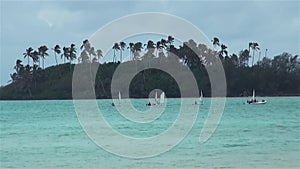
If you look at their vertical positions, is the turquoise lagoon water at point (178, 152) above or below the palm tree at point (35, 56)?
below

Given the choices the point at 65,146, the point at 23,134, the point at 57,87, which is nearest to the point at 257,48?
the point at 57,87

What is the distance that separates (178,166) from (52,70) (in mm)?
116079

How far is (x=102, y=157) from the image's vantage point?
2792cm

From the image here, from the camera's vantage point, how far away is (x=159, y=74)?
121 m

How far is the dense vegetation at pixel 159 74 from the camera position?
116 metres

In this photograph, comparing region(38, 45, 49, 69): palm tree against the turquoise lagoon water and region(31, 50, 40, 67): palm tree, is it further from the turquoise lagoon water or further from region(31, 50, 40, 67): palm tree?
the turquoise lagoon water

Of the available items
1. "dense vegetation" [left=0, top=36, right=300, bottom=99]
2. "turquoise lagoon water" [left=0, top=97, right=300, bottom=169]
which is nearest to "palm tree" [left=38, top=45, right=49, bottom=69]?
"dense vegetation" [left=0, top=36, right=300, bottom=99]

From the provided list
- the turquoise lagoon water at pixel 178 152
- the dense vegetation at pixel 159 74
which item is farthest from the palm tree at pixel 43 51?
the turquoise lagoon water at pixel 178 152

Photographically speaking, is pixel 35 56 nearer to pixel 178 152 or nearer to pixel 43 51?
pixel 43 51

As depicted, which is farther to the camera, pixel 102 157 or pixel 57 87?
pixel 57 87

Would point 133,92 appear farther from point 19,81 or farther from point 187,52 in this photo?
point 19,81

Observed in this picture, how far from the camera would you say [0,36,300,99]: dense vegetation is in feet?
379

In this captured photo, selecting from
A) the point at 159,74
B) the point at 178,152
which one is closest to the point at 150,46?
the point at 159,74

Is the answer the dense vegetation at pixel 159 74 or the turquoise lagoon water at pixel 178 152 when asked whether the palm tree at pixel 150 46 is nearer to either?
the dense vegetation at pixel 159 74
